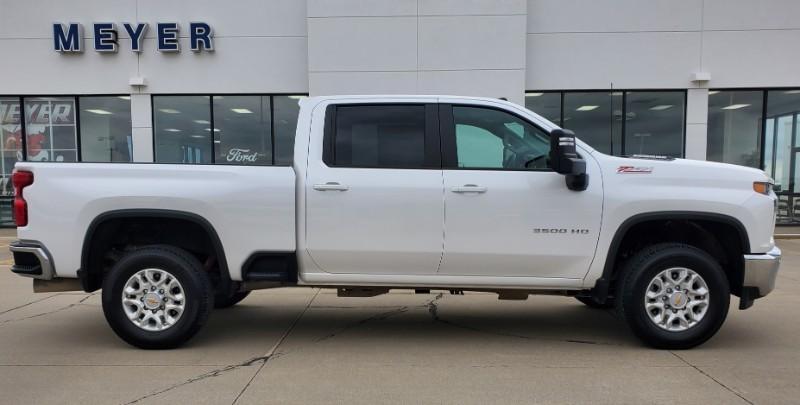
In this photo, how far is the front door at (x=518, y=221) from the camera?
4.34 metres

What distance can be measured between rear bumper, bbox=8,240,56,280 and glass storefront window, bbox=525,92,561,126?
1159 centimetres

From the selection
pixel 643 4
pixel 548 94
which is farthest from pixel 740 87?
pixel 548 94

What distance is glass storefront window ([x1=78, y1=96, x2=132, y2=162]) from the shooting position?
1447 centimetres

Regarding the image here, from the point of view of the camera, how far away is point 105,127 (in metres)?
14.7

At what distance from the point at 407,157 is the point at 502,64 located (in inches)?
360

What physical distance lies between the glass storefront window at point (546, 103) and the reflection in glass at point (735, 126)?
3.87m

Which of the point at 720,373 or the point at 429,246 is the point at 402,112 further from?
the point at 720,373

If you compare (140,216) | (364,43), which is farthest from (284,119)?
(140,216)

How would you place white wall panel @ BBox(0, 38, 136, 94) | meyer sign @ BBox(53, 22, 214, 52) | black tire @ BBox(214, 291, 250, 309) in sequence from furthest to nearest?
white wall panel @ BBox(0, 38, 136, 94) < meyer sign @ BBox(53, 22, 214, 52) < black tire @ BBox(214, 291, 250, 309)

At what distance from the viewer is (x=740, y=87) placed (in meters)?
13.5

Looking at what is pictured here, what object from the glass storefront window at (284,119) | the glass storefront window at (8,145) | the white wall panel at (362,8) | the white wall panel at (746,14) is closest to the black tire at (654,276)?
the white wall panel at (362,8)

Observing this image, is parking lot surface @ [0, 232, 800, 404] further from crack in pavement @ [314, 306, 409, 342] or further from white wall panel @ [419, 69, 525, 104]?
white wall panel @ [419, 69, 525, 104]

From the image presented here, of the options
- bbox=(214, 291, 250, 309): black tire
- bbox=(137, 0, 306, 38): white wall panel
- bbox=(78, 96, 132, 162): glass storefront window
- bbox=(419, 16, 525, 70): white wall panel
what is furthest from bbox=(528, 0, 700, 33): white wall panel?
bbox=(78, 96, 132, 162): glass storefront window

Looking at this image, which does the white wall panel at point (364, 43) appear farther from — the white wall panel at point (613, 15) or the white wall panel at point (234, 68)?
the white wall panel at point (613, 15)
